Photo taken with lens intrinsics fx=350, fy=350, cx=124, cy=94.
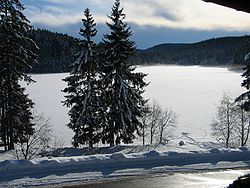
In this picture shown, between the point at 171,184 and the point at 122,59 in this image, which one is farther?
the point at 122,59

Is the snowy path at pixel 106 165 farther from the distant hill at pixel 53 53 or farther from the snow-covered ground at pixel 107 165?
the distant hill at pixel 53 53

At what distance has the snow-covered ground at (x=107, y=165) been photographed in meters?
9.98

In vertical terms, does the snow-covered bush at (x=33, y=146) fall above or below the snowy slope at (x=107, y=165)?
below

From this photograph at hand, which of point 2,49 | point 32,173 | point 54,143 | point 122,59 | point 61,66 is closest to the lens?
point 32,173

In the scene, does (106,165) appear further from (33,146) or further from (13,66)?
(33,146)

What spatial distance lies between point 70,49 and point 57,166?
158 metres

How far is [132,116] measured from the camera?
25.7 m

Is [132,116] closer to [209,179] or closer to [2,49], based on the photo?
[2,49]

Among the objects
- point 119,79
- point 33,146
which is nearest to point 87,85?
point 119,79

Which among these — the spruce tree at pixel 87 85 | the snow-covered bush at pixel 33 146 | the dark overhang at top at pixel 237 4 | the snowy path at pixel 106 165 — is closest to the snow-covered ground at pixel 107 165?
the snowy path at pixel 106 165

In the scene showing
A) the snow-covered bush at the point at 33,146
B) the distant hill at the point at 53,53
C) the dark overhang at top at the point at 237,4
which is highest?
the distant hill at the point at 53,53

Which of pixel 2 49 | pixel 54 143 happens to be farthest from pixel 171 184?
pixel 54 143

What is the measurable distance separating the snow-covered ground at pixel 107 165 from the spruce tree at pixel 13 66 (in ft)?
41.1

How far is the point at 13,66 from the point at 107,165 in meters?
15.1
